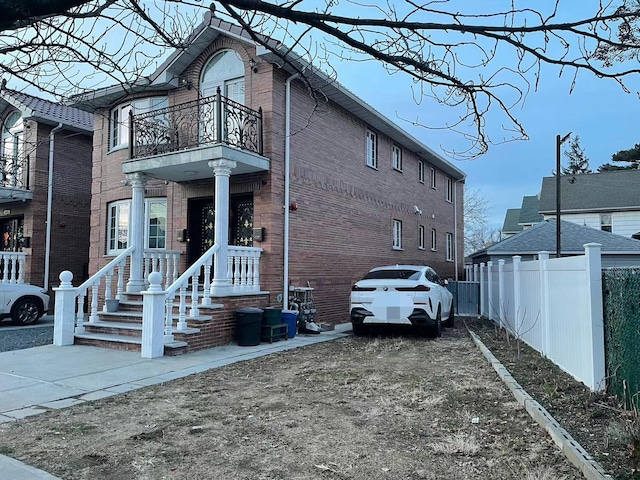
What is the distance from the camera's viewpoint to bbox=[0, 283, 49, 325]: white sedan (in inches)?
553

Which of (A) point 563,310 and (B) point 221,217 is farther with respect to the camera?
(B) point 221,217

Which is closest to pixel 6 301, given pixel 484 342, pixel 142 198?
pixel 142 198

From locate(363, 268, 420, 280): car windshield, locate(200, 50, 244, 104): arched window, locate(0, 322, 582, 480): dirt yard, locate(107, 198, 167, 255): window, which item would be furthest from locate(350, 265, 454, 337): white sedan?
locate(107, 198, 167, 255): window

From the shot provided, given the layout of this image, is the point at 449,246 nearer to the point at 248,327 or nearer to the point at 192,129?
the point at 192,129

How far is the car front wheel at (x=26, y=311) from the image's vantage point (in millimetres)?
14297

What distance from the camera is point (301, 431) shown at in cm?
482

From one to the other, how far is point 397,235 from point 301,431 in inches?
605

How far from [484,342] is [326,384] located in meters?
4.58

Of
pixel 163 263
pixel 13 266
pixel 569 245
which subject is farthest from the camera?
pixel 569 245

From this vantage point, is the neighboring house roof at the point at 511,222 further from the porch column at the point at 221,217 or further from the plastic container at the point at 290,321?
the porch column at the point at 221,217

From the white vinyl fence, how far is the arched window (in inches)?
306

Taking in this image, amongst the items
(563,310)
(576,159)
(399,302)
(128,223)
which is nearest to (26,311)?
(128,223)

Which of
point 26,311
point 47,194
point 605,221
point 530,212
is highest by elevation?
point 530,212

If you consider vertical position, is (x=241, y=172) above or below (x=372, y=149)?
below
